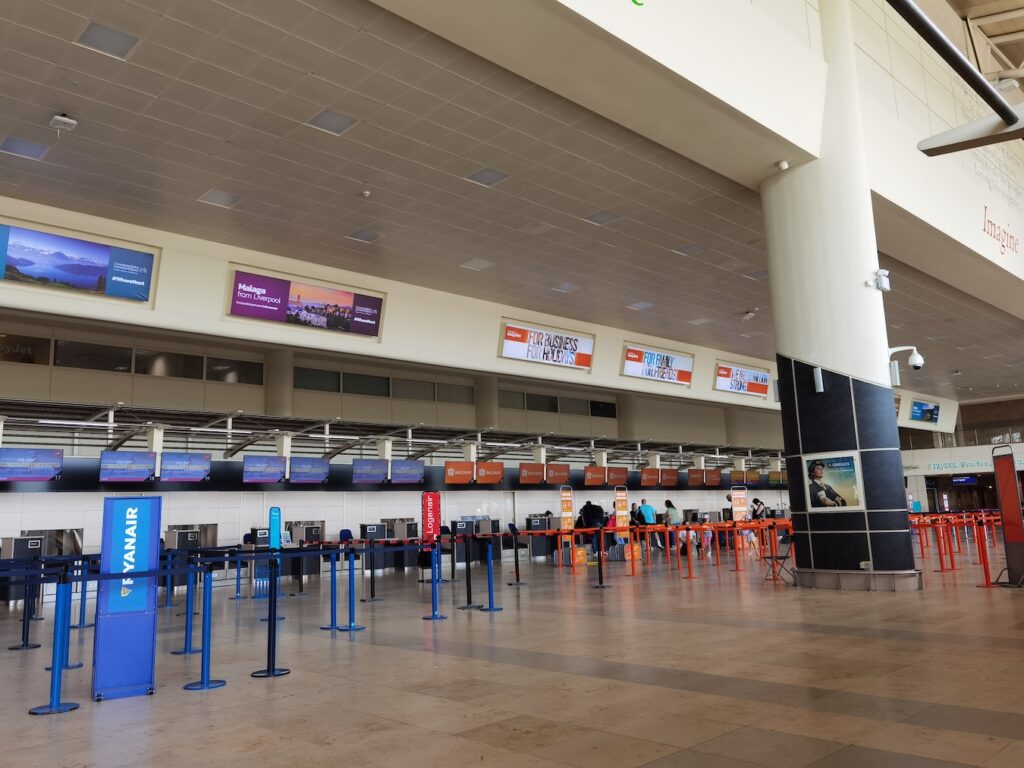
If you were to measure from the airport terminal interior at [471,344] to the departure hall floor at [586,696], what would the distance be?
0.04 meters

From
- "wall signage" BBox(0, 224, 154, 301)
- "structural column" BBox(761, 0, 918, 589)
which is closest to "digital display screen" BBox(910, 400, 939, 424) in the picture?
"structural column" BBox(761, 0, 918, 589)

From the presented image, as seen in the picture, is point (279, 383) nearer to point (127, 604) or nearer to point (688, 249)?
point (688, 249)

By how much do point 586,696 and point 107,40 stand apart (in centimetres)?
824

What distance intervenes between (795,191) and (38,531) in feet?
49.4

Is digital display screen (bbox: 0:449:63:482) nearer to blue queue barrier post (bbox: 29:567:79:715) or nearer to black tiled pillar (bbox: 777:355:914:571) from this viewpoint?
blue queue barrier post (bbox: 29:567:79:715)

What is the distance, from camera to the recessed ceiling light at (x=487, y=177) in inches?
460

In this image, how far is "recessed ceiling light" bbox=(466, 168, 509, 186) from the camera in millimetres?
11672

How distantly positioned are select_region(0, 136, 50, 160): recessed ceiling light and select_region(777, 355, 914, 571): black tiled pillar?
10.9 metres

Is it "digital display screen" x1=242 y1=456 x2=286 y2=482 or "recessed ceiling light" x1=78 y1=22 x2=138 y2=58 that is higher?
"recessed ceiling light" x1=78 y1=22 x2=138 y2=58

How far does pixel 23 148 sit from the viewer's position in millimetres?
10188

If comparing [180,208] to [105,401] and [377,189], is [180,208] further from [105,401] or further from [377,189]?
[105,401]

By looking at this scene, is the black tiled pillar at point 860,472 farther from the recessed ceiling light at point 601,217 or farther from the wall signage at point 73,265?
the wall signage at point 73,265

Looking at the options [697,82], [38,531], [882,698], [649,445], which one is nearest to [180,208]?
[38,531]

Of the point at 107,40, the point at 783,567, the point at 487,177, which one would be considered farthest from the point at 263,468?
the point at 783,567
